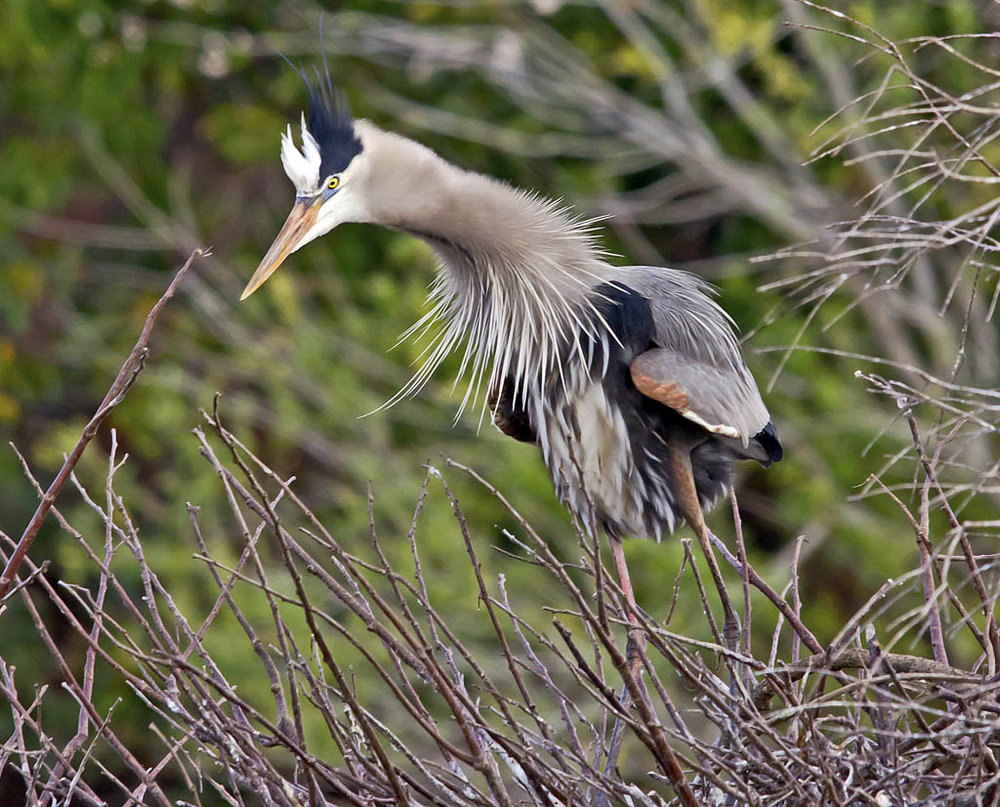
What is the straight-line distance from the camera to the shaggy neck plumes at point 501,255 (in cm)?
292

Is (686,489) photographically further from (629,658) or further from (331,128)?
(331,128)

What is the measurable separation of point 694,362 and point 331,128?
0.88 meters

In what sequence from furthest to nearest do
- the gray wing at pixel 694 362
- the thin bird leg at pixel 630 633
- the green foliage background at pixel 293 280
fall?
the green foliage background at pixel 293 280 < the gray wing at pixel 694 362 < the thin bird leg at pixel 630 633

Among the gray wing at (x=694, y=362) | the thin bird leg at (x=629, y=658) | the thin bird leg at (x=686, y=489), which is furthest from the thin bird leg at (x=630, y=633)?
the gray wing at (x=694, y=362)

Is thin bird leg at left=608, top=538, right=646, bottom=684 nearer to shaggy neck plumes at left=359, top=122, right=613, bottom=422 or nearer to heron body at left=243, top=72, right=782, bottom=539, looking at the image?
heron body at left=243, top=72, right=782, bottom=539

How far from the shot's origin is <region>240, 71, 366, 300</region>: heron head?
9.41ft

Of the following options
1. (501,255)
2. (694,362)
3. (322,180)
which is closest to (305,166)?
(322,180)

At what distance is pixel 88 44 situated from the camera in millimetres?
7797

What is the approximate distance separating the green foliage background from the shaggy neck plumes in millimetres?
3203

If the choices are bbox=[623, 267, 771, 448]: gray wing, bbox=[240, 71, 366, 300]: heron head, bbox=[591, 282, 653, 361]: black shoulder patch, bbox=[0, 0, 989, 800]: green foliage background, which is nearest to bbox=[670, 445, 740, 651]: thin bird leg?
bbox=[623, 267, 771, 448]: gray wing

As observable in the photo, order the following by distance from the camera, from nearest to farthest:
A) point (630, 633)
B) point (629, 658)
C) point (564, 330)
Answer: point (630, 633), point (629, 658), point (564, 330)

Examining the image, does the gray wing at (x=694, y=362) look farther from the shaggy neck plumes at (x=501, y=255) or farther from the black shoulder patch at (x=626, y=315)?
the shaggy neck plumes at (x=501, y=255)

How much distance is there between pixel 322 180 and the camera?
9.52 feet

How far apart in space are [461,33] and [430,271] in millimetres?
1302
